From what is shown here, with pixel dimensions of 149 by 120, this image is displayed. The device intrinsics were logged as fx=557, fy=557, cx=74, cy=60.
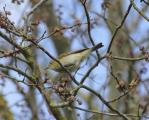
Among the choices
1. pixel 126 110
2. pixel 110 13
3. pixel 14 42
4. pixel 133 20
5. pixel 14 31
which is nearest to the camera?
pixel 14 31

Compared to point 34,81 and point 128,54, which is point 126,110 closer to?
point 128,54

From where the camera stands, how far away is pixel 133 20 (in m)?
12.8

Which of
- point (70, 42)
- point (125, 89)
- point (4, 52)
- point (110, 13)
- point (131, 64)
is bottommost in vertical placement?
point (125, 89)

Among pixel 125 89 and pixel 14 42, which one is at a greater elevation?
pixel 14 42

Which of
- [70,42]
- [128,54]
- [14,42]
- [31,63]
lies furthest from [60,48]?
[14,42]

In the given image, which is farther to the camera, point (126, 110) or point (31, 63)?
point (126, 110)

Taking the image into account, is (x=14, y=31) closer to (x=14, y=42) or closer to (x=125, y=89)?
(x=14, y=42)

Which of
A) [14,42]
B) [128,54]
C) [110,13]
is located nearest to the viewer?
[14,42]

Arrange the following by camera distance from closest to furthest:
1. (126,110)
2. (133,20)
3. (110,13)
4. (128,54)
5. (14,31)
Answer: (14,31) → (126,110) → (128,54) → (110,13) → (133,20)

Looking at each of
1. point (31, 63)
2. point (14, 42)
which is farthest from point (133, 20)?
point (14, 42)

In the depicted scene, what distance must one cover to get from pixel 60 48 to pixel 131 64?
1.68 meters

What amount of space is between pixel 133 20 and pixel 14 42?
8.72 m

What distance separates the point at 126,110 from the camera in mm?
8000

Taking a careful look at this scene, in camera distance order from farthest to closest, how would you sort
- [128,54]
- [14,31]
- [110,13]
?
[110,13]
[128,54]
[14,31]
